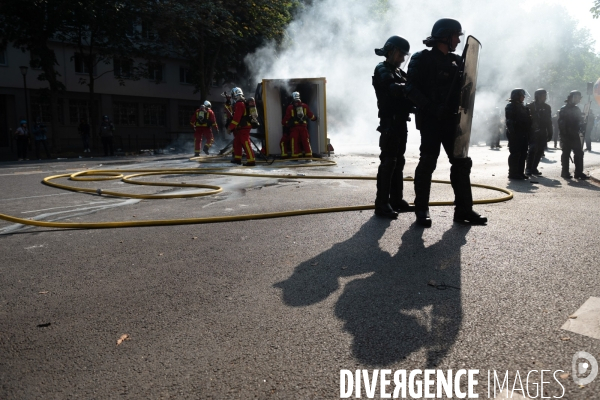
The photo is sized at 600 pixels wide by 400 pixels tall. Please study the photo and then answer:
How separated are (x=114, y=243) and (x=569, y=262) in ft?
12.8

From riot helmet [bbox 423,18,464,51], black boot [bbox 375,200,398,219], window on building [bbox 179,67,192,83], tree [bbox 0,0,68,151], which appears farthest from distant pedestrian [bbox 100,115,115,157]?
riot helmet [bbox 423,18,464,51]

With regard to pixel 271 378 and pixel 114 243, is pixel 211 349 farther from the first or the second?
pixel 114 243

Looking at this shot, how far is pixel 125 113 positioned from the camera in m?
38.7

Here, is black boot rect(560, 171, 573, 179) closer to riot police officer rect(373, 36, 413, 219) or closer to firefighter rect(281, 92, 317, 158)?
riot police officer rect(373, 36, 413, 219)

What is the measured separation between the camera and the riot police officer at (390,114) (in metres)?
5.61

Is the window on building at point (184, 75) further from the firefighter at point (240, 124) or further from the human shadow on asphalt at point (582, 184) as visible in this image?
the human shadow on asphalt at point (582, 184)

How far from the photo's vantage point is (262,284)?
11.6 feet

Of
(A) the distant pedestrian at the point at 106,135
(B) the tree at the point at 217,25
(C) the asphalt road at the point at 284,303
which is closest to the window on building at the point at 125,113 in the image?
(B) the tree at the point at 217,25

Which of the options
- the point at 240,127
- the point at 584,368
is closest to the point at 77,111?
the point at 240,127

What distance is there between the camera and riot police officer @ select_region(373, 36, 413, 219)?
221 inches

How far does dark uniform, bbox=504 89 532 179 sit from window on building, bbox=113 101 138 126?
1301 inches

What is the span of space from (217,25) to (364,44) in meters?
7.67

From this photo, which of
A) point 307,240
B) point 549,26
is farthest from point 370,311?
point 549,26

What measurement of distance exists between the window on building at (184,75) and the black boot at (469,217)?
127 ft
